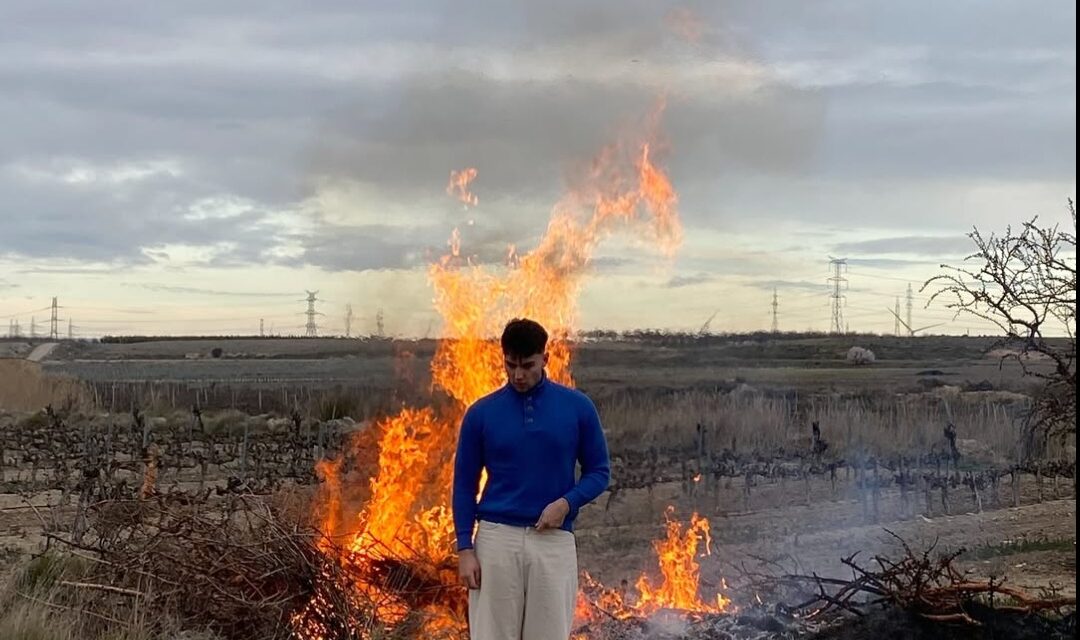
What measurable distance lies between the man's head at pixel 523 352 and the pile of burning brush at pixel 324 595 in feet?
8.12

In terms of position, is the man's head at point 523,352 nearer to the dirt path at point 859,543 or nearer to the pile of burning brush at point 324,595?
the pile of burning brush at point 324,595

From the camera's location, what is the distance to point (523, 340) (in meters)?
4.14

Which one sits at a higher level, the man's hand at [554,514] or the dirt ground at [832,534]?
the man's hand at [554,514]

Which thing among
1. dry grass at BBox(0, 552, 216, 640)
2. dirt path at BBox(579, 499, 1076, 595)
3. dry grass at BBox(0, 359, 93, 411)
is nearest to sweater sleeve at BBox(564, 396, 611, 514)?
dry grass at BBox(0, 552, 216, 640)

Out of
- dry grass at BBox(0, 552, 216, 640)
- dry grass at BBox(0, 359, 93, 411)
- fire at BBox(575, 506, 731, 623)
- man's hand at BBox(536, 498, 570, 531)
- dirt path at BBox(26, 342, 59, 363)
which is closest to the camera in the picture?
man's hand at BBox(536, 498, 570, 531)

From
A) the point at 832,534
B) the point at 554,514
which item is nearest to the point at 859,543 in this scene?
the point at 832,534

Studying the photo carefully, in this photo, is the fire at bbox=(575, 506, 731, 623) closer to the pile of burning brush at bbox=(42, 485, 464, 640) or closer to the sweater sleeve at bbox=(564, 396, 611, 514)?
the pile of burning brush at bbox=(42, 485, 464, 640)

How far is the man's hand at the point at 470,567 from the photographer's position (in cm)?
423

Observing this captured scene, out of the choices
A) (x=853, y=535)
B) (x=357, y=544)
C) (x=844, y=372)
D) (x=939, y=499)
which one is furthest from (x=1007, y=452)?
(x=844, y=372)

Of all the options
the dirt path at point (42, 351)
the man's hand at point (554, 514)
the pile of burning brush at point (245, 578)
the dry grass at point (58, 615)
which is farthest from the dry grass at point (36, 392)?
the dirt path at point (42, 351)

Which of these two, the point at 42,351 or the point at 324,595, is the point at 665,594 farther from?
the point at 42,351

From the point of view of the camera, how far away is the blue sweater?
420 centimetres

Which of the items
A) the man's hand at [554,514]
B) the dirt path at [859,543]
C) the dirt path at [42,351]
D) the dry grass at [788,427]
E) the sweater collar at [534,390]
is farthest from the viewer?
the dirt path at [42,351]

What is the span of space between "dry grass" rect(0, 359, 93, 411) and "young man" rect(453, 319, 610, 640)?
22254 millimetres
